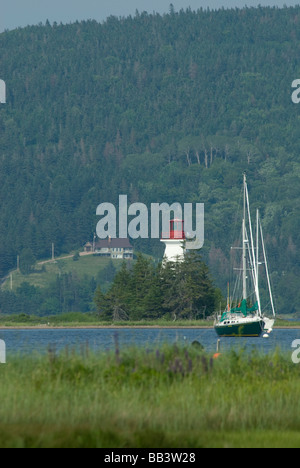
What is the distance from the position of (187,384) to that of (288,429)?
2.38 metres

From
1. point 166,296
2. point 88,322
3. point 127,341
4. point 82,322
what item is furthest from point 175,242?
point 127,341

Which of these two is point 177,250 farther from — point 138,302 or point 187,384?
point 187,384

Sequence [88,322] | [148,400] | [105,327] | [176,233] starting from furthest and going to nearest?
[176,233]
[88,322]
[105,327]
[148,400]

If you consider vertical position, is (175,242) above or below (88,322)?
above

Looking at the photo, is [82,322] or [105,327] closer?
[105,327]

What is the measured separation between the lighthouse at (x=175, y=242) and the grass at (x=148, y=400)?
81384mm

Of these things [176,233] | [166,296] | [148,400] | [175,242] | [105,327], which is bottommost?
[148,400]

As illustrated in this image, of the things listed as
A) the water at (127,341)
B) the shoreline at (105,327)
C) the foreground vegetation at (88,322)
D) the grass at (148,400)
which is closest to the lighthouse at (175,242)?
the foreground vegetation at (88,322)

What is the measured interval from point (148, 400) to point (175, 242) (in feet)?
286

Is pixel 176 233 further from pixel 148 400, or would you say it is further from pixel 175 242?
pixel 148 400

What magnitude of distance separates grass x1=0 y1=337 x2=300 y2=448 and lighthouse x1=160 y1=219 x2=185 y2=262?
81384 mm

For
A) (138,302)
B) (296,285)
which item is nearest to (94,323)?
(138,302)

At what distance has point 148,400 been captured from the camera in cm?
1888

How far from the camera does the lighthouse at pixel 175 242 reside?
10456 cm
